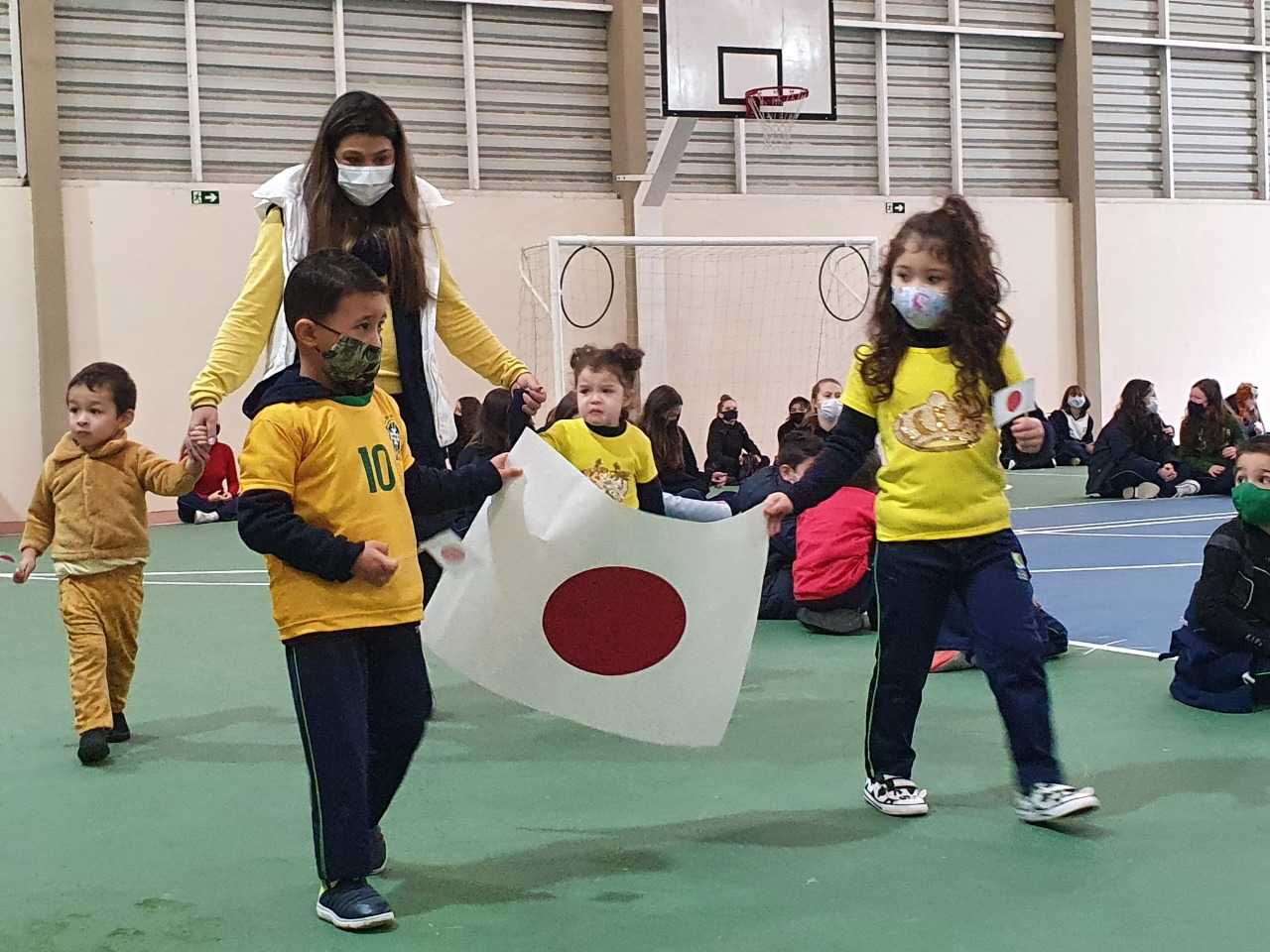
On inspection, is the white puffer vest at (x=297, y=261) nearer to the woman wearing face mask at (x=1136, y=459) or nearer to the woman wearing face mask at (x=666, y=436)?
the woman wearing face mask at (x=666, y=436)

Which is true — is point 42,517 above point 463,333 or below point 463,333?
below

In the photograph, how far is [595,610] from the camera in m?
3.41

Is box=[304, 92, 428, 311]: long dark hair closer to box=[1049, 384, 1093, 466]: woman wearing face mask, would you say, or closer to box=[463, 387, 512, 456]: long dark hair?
box=[463, 387, 512, 456]: long dark hair

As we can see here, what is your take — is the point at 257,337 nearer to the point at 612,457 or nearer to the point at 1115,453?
the point at 612,457

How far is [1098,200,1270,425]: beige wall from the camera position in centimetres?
1852

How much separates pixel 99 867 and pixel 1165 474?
11.3 metres

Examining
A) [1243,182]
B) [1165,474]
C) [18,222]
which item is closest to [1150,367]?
[1243,182]

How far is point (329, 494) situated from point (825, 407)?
5.80 meters

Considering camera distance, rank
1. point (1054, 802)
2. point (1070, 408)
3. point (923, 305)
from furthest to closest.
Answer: point (1070, 408)
point (923, 305)
point (1054, 802)

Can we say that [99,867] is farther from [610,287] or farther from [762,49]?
[610,287]

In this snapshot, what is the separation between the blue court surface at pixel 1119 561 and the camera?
6254 mm

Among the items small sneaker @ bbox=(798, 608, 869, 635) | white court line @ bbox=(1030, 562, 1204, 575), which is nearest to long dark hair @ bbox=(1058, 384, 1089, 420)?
white court line @ bbox=(1030, 562, 1204, 575)

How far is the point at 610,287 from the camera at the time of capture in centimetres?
1588

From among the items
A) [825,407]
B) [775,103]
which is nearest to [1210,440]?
[775,103]
